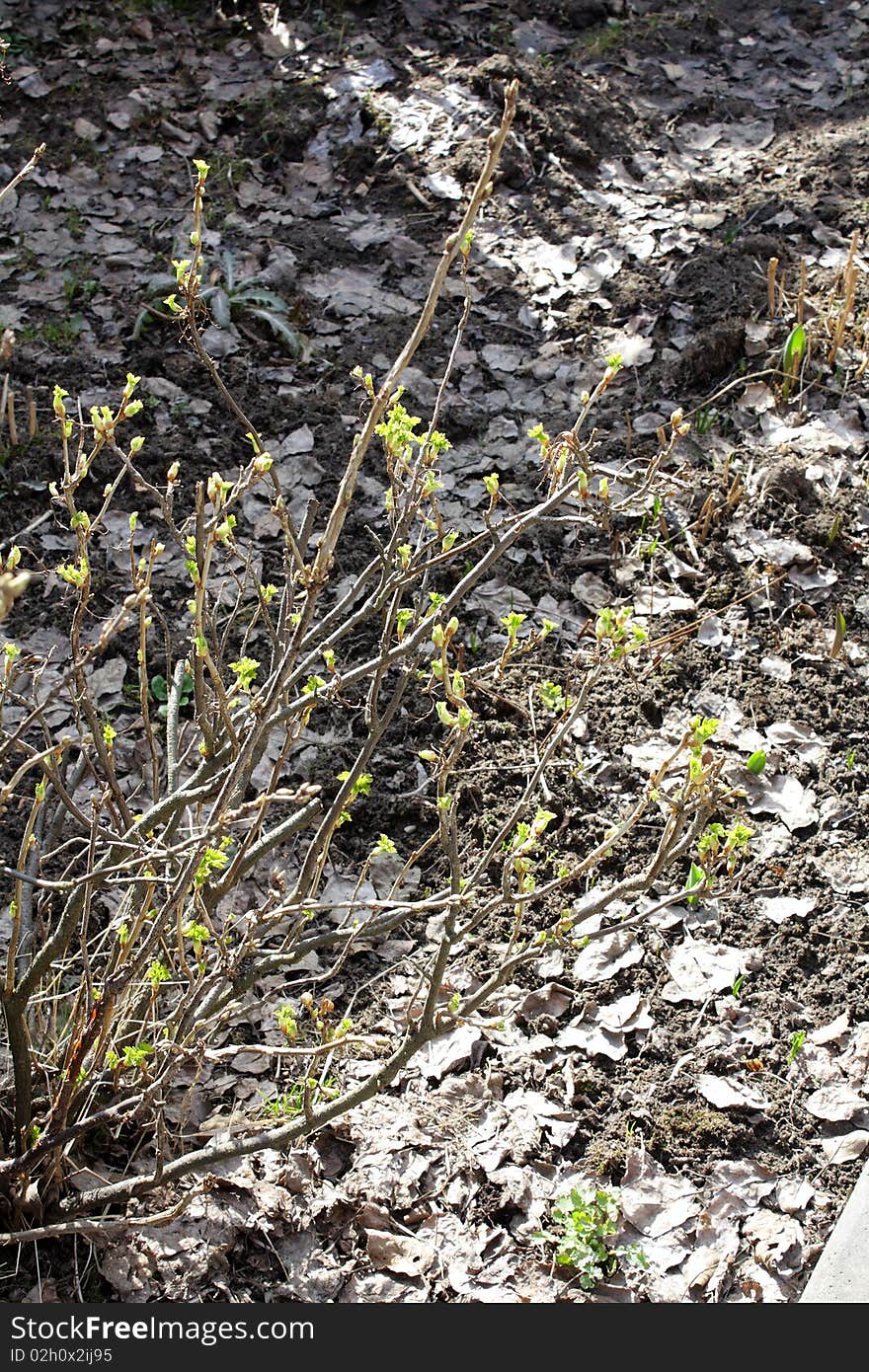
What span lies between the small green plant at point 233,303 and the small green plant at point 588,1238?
10.1 feet

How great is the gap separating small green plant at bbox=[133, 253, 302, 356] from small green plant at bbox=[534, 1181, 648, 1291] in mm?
3089

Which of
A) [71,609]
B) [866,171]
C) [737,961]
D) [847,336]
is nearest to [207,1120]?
[737,961]

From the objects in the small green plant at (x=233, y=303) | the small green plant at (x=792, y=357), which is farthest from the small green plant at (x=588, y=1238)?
the small green plant at (x=233, y=303)

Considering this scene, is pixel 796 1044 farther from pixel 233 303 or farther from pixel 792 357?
pixel 233 303

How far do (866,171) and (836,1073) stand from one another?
384 centimetres

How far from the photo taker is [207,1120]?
7.96ft

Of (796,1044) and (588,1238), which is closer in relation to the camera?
(588,1238)

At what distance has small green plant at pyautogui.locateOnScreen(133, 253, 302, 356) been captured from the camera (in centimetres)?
424

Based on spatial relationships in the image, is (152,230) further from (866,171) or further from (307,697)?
(307,697)

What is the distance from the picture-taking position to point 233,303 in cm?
432

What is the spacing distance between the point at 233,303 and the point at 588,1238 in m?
3.42

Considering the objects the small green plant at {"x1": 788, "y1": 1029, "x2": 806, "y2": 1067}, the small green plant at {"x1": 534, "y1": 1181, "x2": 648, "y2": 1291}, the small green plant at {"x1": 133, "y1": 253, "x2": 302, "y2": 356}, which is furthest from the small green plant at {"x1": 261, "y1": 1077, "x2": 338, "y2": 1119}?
the small green plant at {"x1": 133, "y1": 253, "x2": 302, "y2": 356}

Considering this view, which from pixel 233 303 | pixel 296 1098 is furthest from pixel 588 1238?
pixel 233 303

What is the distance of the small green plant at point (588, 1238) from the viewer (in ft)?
7.30
